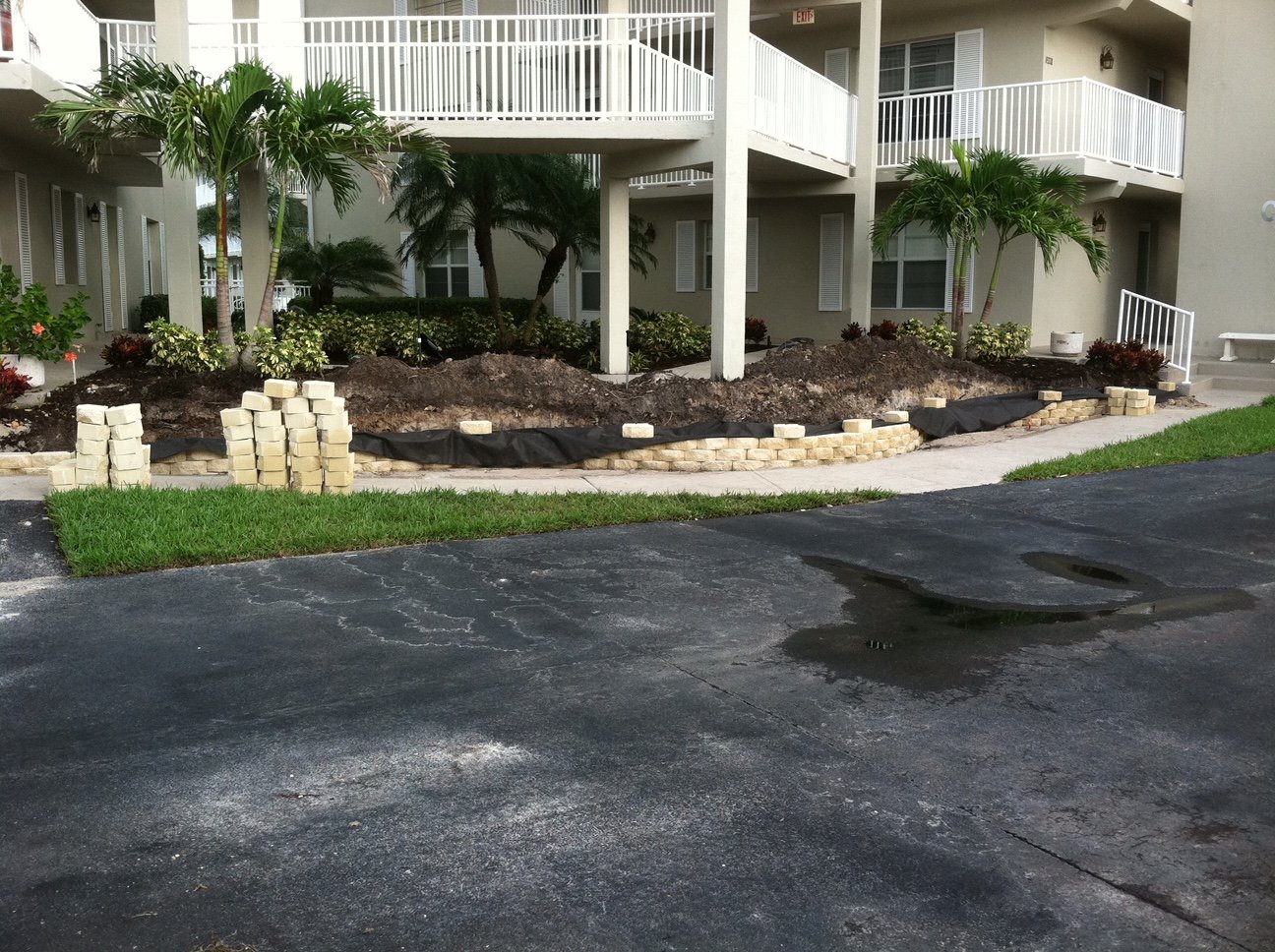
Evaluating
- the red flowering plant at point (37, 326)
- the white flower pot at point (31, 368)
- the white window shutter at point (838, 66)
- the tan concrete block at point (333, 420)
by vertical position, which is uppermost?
the white window shutter at point (838, 66)

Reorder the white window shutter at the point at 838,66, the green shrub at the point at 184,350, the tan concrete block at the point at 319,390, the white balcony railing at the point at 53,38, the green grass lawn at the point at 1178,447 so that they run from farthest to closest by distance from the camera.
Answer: the white window shutter at the point at 838,66 < the green shrub at the point at 184,350 < the white balcony railing at the point at 53,38 < the green grass lawn at the point at 1178,447 < the tan concrete block at the point at 319,390

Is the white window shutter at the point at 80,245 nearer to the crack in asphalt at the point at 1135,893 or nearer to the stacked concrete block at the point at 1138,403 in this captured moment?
the stacked concrete block at the point at 1138,403

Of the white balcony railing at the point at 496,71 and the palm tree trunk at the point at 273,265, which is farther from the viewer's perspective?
the white balcony railing at the point at 496,71

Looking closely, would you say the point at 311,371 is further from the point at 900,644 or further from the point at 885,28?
the point at 885,28

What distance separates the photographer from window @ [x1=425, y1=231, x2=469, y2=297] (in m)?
27.5

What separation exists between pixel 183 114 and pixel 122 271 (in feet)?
45.1

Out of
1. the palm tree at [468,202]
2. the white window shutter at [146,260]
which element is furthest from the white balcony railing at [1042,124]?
the white window shutter at [146,260]

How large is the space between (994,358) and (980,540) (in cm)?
1027


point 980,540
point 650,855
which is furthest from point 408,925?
point 980,540

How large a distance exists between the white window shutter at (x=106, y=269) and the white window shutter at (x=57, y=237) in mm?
3005

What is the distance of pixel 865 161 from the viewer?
795 inches

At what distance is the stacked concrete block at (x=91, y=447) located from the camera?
9.52 m

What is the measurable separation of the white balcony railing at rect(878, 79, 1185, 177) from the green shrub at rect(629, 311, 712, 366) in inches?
172

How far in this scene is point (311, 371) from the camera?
14711mm
